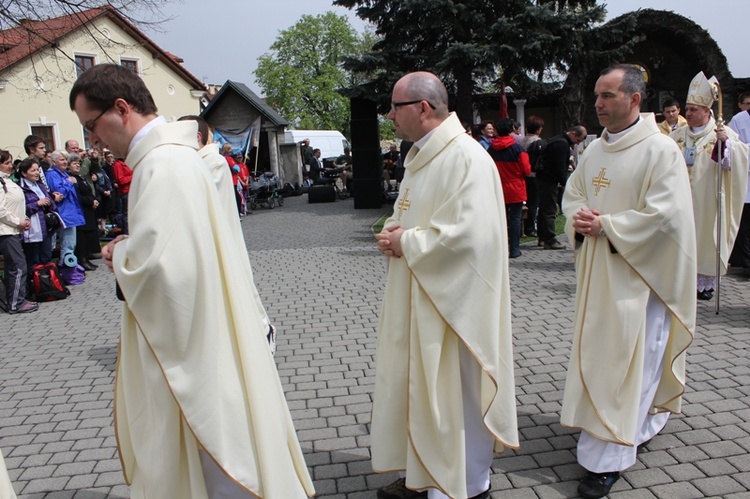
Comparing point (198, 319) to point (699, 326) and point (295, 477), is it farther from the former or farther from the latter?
point (699, 326)

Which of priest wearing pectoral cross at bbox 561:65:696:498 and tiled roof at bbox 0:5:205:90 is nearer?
priest wearing pectoral cross at bbox 561:65:696:498

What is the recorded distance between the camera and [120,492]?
346 cm

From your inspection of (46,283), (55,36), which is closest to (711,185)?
(46,283)

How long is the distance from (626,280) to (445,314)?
3.43 feet

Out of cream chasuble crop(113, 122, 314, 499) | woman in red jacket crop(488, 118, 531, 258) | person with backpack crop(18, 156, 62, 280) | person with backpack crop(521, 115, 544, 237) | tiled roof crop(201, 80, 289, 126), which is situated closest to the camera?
cream chasuble crop(113, 122, 314, 499)

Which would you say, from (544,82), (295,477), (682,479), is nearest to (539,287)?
(682,479)

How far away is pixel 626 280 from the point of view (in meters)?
3.17

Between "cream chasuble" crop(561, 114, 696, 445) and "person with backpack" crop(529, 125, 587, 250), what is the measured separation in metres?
7.05

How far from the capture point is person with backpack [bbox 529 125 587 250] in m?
10.1

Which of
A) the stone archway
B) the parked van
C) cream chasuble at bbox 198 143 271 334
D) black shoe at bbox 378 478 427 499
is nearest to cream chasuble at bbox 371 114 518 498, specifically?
black shoe at bbox 378 478 427 499

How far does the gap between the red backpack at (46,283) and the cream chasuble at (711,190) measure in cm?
795

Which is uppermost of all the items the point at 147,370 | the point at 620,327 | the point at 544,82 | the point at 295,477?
the point at 544,82

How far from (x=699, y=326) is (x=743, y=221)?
2.59 meters

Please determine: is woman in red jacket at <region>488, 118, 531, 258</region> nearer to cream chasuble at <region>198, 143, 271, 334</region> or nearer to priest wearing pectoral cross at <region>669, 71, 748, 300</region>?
priest wearing pectoral cross at <region>669, 71, 748, 300</region>
